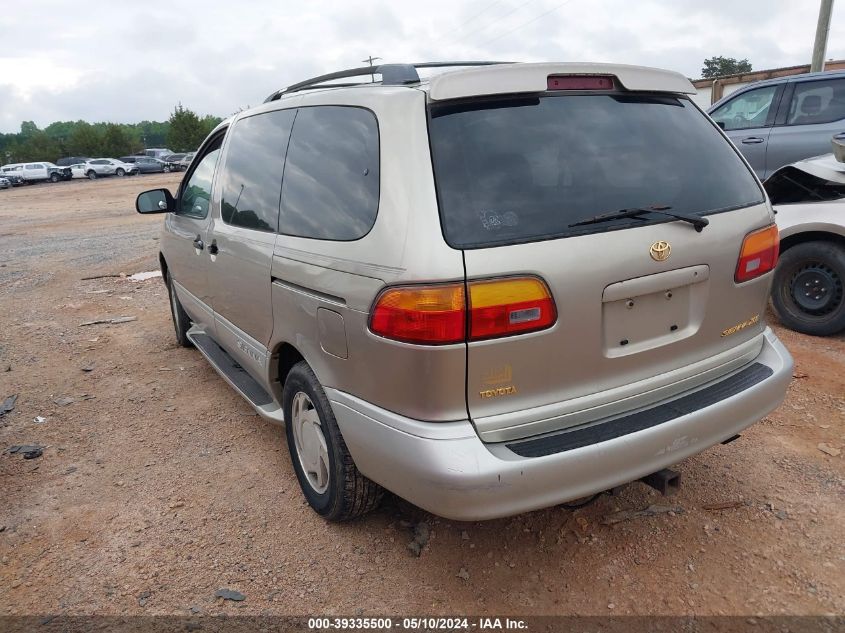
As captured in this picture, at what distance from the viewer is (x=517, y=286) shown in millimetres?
2066

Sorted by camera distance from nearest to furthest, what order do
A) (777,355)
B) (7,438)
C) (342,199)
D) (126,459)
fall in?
(342,199) < (777,355) < (126,459) < (7,438)

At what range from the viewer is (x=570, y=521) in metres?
2.88

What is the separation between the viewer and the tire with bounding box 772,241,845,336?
480 centimetres

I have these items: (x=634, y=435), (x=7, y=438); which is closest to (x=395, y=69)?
(x=634, y=435)

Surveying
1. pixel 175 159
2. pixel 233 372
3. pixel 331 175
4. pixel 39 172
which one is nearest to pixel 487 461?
pixel 331 175

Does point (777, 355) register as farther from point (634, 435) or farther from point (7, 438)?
point (7, 438)

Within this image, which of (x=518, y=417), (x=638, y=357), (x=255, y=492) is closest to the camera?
(x=518, y=417)

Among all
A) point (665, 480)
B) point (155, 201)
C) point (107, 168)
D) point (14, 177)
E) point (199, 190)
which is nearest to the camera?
point (665, 480)

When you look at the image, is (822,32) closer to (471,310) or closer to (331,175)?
(331,175)

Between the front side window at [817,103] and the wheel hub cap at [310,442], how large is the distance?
278 inches

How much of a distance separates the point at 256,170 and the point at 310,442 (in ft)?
4.81

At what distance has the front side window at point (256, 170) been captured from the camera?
10.2 feet

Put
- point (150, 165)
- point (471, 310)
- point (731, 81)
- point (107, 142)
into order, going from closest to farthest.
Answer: point (471, 310) → point (731, 81) → point (150, 165) → point (107, 142)

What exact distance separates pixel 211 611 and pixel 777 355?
2.60 m
